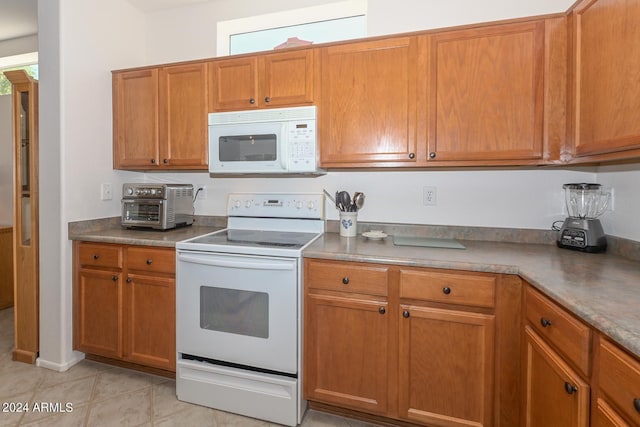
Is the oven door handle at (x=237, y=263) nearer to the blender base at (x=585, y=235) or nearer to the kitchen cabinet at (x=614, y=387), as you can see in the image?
the kitchen cabinet at (x=614, y=387)

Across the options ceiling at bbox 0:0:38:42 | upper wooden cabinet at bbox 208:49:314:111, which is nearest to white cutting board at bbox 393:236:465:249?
upper wooden cabinet at bbox 208:49:314:111

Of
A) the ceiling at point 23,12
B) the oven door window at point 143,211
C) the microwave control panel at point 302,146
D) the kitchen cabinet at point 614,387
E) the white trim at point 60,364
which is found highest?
the ceiling at point 23,12

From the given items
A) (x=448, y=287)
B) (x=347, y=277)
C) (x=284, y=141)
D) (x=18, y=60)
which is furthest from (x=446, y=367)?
(x=18, y=60)

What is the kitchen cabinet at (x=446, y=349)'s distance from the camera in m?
1.39

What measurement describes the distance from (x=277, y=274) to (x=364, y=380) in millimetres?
687

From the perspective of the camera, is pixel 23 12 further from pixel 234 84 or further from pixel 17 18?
pixel 234 84

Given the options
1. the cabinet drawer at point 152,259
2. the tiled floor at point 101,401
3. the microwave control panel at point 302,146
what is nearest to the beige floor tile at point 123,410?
the tiled floor at point 101,401

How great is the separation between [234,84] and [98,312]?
5.72ft

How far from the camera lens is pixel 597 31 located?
129cm

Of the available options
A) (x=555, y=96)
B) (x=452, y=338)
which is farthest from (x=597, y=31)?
(x=452, y=338)

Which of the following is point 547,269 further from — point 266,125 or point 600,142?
point 266,125

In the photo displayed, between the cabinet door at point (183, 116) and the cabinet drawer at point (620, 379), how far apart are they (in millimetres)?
2152

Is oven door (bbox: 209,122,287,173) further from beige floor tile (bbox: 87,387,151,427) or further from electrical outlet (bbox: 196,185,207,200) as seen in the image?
beige floor tile (bbox: 87,387,151,427)

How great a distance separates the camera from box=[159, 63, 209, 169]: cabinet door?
83.0 inches
